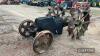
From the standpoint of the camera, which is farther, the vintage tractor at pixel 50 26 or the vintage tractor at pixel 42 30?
the vintage tractor at pixel 50 26

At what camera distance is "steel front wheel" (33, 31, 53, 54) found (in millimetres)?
8461

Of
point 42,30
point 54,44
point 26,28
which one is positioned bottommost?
point 54,44

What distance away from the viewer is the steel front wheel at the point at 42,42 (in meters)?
8.46

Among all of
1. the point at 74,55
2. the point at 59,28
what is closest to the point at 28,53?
the point at 74,55

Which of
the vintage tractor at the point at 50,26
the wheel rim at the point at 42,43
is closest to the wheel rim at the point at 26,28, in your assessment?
the vintage tractor at the point at 50,26

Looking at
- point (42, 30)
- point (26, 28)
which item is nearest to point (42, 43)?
point (42, 30)

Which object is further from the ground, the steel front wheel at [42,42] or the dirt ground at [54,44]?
the steel front wheel at [42,42]

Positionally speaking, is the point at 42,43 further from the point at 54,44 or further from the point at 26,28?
the point at 26,28

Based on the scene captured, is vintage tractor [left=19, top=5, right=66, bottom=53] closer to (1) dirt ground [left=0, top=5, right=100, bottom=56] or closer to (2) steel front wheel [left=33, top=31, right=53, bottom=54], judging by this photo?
(2) steel front wheel [left=33, top=31, right=53, bottom=54]

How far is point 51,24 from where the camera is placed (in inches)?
401

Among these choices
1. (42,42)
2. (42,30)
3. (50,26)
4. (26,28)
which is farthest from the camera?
(26,28)

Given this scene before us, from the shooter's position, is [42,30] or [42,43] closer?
[42,43]

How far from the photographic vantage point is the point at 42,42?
8852 mm

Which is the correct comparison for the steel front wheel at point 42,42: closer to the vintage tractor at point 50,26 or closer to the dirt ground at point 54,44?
the vintage tractor at point 50,26
